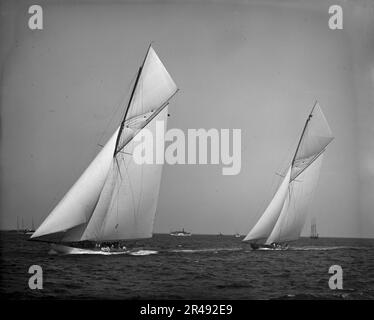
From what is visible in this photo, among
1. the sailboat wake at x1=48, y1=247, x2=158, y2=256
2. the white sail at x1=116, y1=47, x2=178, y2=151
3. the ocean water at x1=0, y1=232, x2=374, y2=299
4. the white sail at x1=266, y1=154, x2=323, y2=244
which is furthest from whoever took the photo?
the sailboat wake at x1=48, y1=247, x2=158, y2=256

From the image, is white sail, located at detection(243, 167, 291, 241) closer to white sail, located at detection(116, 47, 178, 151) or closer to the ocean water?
the ocean water

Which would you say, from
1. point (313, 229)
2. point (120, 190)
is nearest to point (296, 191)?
point (313, 229)

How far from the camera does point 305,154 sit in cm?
1146

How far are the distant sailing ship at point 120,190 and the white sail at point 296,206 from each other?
2.73 meters

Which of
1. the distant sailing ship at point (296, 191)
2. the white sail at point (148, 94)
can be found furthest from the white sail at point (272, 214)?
the white sail at point (148, 94)

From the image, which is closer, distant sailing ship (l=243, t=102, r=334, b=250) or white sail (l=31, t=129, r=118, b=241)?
distant sailing ship (l=243, t=102, r=334, b=250)

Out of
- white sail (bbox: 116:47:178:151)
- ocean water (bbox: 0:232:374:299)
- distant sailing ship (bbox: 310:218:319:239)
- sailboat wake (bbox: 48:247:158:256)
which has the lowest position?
ocean water (bbox: 0:232:374:299)

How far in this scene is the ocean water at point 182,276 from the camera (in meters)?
8.59

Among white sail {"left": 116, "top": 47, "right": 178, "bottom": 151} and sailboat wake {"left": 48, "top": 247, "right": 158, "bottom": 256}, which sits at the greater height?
white sail {"left": 116, "top": 47, "right": 178, "bottom": 151}

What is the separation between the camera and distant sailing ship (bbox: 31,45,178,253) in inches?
394

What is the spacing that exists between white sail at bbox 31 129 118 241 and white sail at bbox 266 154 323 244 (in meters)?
3.53

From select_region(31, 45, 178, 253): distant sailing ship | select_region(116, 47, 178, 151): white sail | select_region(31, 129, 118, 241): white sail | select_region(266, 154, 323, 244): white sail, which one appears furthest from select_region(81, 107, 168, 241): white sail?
select_region(266, 154, 323, 244): white sail

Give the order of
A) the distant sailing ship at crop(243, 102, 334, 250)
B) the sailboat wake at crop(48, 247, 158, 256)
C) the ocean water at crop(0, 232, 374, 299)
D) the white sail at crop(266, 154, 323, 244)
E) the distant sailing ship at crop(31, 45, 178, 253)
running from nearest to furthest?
the ocean water at crop(0, 232, 374, 299) < the distant sailing ship at crop(243, 102, 334, 250) < the distant sailing ship at crop(31, 45, 178, 253) < the white sail at crop(266, 154, 323, 244) < the sailboat wake at crop(48, 247, 158, 256)
